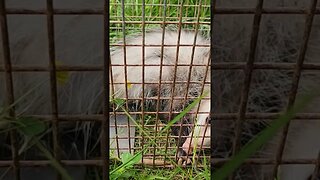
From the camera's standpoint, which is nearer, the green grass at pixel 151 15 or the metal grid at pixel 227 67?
the metal grid at pixel 227 67

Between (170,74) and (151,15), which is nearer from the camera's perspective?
(170,74)

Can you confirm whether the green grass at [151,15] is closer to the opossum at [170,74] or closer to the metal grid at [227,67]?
the opossum at [170,74]

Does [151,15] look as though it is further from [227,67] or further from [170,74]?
[227,67]

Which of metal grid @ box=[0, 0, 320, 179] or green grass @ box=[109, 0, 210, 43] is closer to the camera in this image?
metal grid @ box=[0, 0, 320, 179]

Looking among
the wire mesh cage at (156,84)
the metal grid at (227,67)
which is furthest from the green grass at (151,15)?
the metal grid at (227,67)

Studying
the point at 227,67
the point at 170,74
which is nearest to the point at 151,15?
the point at 170,74

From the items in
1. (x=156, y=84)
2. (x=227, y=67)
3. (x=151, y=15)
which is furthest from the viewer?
(x=151, y=15)

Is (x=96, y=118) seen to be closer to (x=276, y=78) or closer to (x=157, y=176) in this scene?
(x=276, y=78)

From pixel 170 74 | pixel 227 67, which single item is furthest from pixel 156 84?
pixel 227 67

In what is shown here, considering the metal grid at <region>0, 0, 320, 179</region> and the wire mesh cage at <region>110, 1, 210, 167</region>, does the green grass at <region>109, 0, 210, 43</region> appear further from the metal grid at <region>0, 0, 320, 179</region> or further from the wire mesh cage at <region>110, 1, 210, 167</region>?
the metal grid at <region>0, 0, 320, 179</region>

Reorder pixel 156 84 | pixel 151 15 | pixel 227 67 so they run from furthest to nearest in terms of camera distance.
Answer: pixel 151 15 < pixel 156 84 < pixel 227 67

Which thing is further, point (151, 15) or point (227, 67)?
point (151, 15)

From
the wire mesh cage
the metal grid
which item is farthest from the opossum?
the metal grid

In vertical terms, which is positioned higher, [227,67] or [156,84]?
[227,67]
